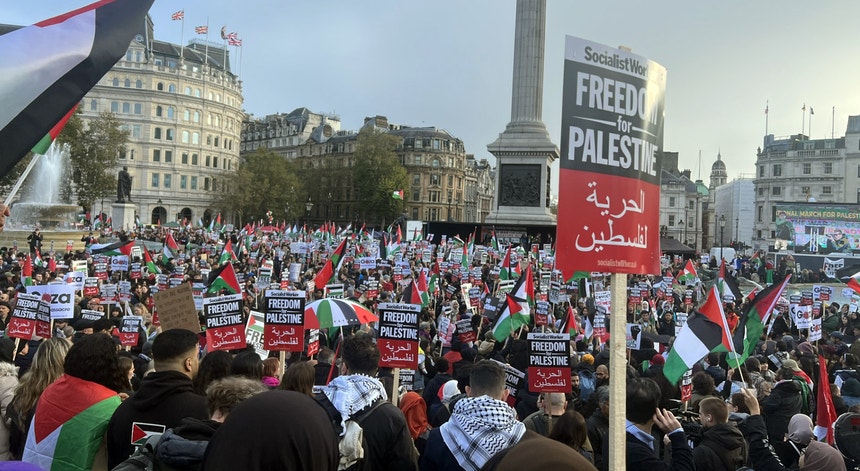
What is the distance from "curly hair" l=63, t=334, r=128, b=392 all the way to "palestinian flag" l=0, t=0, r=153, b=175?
1042 millimetres

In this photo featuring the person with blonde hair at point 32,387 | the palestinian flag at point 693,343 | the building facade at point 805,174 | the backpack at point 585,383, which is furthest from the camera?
the building facade at point 805,174

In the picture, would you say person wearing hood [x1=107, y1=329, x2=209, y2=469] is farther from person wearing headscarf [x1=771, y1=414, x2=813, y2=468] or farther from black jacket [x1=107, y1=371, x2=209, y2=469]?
person wearing headscarf [x1=771, y1=414, x2=813, y2=468]

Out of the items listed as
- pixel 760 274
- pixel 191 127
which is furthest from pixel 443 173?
pixel 760 274

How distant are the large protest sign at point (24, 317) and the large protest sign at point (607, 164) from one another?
25.4 feet

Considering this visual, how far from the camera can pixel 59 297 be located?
9.68 meters

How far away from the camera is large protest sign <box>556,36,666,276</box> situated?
11.1 ft

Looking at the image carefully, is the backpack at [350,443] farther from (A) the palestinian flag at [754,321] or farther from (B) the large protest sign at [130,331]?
(A) the palestinian flag at [754,321]

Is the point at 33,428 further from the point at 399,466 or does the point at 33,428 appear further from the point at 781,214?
the point at 781,214

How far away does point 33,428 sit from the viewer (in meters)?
3.78

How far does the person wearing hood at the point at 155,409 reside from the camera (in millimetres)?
3480

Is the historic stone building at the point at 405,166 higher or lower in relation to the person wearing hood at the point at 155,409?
higher

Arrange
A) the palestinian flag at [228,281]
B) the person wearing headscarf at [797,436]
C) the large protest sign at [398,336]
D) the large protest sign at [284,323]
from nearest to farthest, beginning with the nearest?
the person wearing headscarf at [797,436], the large protest sign at [398,336], the large protest sign at [284,323], the palestinian flag at [228,281]

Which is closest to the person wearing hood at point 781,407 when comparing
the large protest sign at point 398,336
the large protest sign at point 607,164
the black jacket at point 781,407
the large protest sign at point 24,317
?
the black jacket at point 781,407

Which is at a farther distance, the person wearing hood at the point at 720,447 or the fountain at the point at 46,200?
the fountain at the point at 46,200
